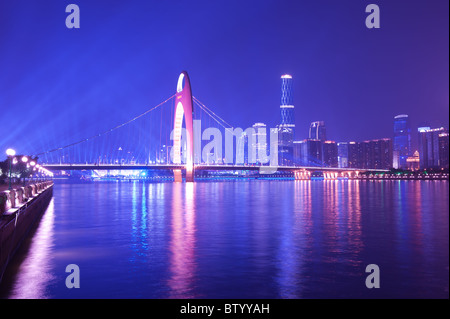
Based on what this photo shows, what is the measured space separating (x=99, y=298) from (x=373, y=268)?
5198 mm

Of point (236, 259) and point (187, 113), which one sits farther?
point (187, 113)

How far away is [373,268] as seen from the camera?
9.55 m

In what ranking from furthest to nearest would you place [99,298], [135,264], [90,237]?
[90,237] < [135,264] < [99,298]

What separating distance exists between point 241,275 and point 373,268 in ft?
8.60

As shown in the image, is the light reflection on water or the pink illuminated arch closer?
Answer: the light reflection on water

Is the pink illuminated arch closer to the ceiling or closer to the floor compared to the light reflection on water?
closer to the ceiling

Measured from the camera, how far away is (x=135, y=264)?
10336mm

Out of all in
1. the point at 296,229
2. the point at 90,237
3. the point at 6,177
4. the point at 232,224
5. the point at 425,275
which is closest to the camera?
the point at 425,275

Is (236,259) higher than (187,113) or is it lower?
lower

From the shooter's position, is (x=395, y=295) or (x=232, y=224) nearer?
(x=395, y=295)

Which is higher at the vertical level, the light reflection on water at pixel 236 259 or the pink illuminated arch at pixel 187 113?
the pink illuminated arch at pixel 187 113

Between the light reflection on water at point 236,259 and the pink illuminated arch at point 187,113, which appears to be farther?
the pink illuminated arch at point 187,113

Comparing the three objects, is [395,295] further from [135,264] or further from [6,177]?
[6,177]
